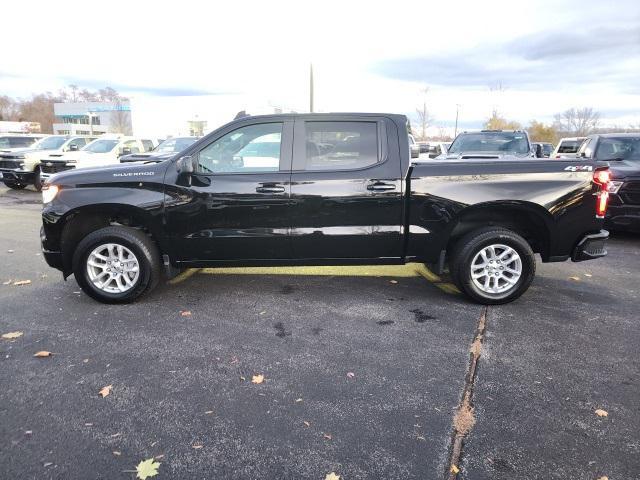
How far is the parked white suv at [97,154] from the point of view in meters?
14.4

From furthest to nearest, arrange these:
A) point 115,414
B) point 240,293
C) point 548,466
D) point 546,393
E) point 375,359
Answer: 1. point 240,293
2. point 375,359
3. point 546,393
4. point 115,414
5. point 548,466

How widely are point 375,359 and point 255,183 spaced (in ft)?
6.67

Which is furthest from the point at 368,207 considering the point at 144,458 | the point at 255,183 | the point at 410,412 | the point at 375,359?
the point at 144,458

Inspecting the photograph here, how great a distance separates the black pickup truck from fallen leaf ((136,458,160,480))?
2512 millimetres

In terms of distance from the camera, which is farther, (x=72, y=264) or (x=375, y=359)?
(x=72, y=264)

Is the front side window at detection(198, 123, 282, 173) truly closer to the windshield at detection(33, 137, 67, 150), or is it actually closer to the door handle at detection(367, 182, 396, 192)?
the door handle at detection(367, 182, 396, 192)

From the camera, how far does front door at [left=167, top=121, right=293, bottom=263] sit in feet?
15.4

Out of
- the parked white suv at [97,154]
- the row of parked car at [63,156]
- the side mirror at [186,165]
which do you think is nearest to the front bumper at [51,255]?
the side mirror at [186,165]

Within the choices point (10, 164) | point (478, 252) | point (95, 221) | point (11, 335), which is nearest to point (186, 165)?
point (95, 221)

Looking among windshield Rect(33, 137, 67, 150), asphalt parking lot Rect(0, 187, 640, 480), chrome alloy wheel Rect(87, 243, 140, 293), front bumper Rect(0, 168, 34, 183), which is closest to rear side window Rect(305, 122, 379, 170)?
asphalt parking lot Rect(0, 187, 640, 480)

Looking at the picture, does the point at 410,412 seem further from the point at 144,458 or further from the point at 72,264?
the point at 72,264

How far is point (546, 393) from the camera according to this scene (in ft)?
10.6

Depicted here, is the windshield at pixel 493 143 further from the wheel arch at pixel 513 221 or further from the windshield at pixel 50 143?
the windshield at pixel 50 143

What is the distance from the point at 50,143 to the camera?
17281mm
